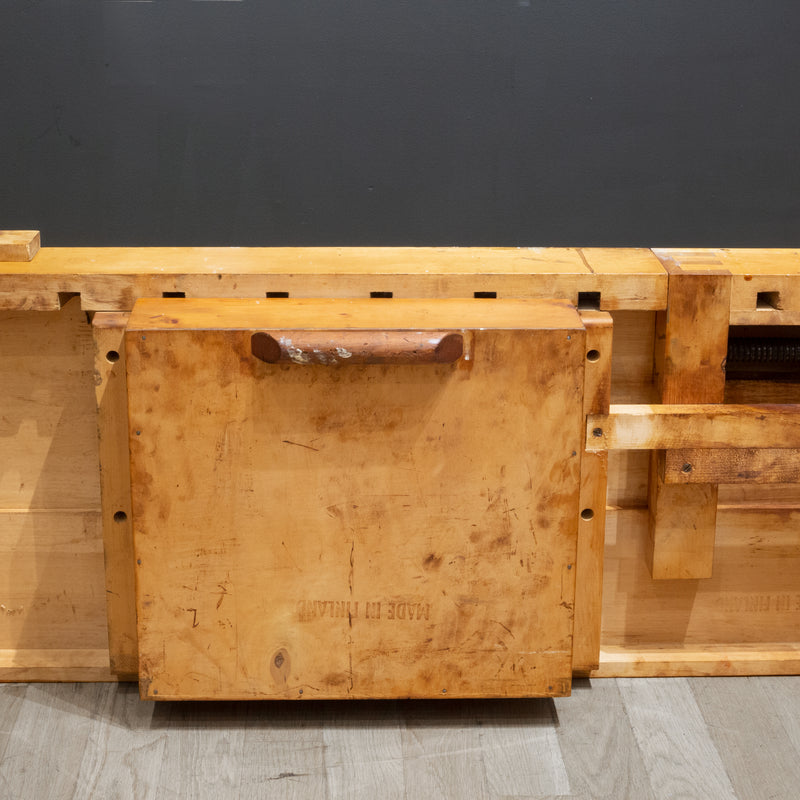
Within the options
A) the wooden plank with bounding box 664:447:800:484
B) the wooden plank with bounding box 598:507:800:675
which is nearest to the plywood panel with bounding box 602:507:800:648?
the wooden plank with bounding box 598:507:800:675

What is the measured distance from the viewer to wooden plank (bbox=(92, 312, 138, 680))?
1770 millimetres

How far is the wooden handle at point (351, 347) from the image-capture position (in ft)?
5.39

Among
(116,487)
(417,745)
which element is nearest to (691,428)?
(417,745)

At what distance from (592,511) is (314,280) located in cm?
59

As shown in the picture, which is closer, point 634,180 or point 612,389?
point 612,389

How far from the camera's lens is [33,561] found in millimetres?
1943

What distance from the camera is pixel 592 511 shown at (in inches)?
73.9

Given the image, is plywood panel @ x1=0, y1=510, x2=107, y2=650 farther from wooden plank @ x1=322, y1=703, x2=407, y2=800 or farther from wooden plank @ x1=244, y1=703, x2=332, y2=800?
wooden plank @ x1=322, y1=703, x2=407, y2=800

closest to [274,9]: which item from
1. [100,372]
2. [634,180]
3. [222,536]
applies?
[634,180]

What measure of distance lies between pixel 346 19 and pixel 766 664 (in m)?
1.54

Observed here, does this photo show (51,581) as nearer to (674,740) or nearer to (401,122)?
(674,740)

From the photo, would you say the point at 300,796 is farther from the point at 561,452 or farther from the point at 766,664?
the point at 766,664

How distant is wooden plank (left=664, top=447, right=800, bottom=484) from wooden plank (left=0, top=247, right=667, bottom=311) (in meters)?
0.25

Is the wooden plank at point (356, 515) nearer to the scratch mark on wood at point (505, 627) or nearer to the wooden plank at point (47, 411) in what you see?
the scratch mark on wood at point (505, 627)
